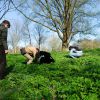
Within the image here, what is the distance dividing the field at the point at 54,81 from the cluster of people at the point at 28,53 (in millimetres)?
400

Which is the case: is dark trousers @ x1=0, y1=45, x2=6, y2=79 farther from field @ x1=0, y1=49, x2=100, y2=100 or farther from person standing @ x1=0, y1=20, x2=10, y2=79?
field @ x1=0, y1=49, x2=100, y2=100

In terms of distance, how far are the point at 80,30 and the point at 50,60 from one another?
22.9 metres

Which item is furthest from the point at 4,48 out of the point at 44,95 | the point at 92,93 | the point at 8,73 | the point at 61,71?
the point at 92,93

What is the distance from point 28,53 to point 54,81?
372 cm

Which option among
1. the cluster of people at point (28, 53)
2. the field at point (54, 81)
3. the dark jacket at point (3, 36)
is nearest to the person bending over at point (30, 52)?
the cluster of people at point (28, 53)

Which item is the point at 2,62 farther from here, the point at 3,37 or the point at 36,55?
the point at 36,55

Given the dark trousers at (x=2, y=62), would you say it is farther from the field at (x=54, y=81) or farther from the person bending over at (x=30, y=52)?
the person bending over at (x=30, y=52)

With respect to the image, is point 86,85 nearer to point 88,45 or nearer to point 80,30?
point 80,30

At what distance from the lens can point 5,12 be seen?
14875mm

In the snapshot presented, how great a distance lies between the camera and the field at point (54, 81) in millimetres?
10133

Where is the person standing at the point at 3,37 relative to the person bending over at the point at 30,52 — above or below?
above

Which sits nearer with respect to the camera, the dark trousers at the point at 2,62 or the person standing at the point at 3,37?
the person standing at the point at 3,37

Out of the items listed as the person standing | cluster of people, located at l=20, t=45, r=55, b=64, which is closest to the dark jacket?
the person standing

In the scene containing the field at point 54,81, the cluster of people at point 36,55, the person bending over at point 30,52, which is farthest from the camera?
the person bending over at point 30,52
